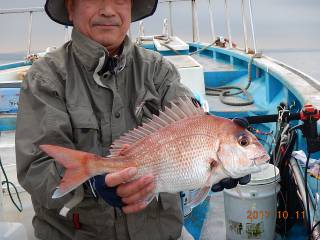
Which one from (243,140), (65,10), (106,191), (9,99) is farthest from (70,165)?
(9,99)

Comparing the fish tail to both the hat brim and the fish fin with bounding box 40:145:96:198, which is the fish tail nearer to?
the fish fin with bounding box 40:145:96:198

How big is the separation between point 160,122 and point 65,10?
3.60 ft

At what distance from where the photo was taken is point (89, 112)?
2115 mm

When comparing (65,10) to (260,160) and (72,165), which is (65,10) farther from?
→ (260,160)

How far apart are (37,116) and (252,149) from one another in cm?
109

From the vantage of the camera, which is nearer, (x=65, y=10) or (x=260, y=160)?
(x=260, y=160)

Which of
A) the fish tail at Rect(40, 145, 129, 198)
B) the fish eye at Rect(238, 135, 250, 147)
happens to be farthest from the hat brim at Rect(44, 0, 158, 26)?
the fish eye at Rect(238, 135, 250, 147)

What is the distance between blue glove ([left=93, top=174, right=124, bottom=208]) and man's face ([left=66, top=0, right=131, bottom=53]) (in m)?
0.82

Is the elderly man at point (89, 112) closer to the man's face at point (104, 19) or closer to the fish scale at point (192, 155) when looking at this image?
the man's face at point (104, 19)

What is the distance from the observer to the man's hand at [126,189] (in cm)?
171

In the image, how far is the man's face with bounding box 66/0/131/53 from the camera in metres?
2.18

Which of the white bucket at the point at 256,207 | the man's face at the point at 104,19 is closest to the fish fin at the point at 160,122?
the man's face at the point at 104,19

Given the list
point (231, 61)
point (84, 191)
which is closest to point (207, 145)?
point (84, 191)

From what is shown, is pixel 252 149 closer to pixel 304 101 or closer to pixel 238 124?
Result: pixel 238 124
